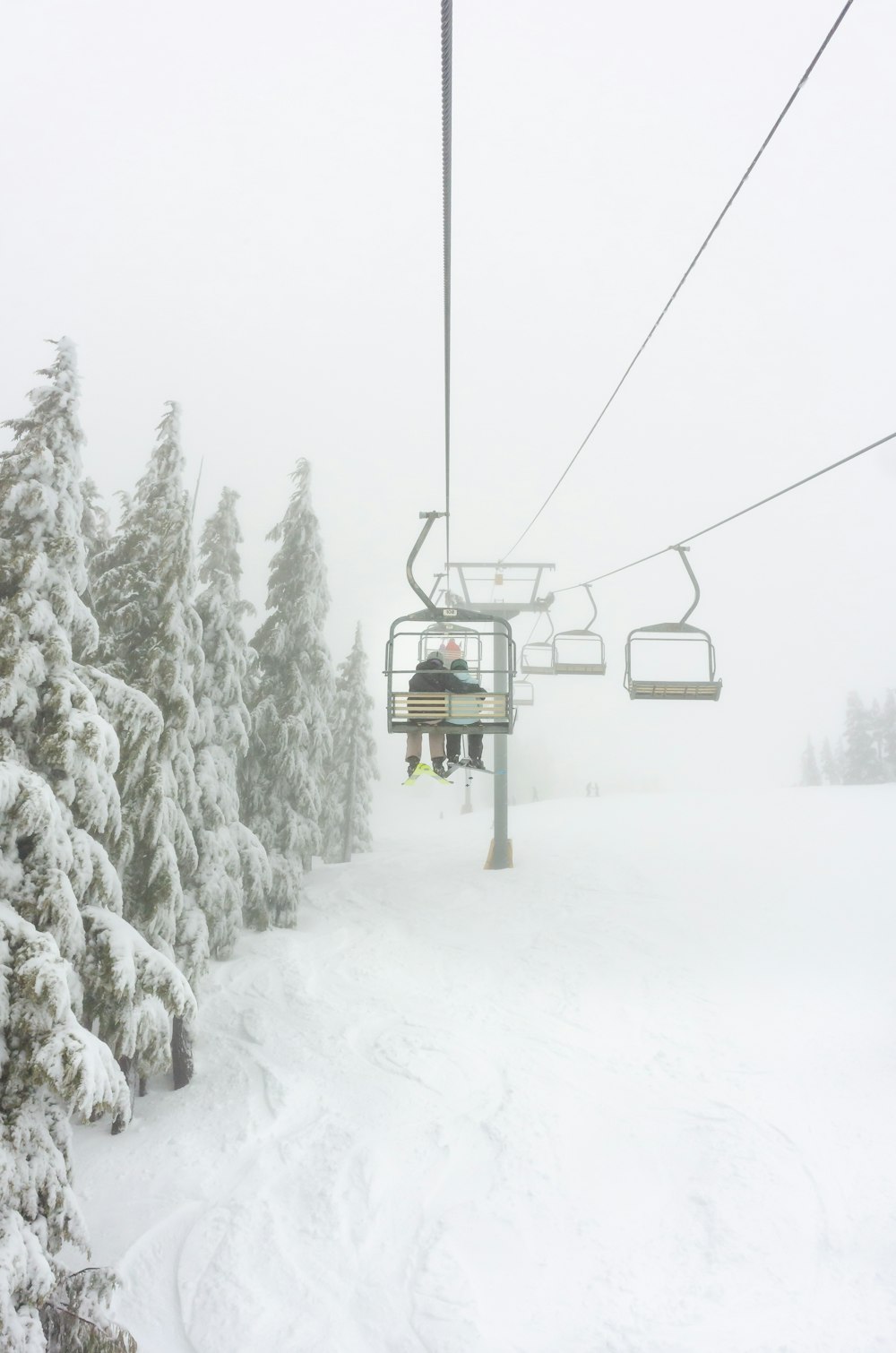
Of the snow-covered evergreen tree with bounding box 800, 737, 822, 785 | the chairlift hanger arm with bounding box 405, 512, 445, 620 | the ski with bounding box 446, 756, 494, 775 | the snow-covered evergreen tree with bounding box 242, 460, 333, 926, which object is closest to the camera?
the chairlift hanger arm with bounding box 405, 512, 445, 620

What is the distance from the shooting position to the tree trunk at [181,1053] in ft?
49.2

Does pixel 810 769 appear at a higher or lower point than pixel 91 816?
lower

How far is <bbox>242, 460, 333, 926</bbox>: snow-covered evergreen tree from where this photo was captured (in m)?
21.0

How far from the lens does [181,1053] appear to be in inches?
595

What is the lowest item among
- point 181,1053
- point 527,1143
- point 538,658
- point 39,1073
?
point 527,1143

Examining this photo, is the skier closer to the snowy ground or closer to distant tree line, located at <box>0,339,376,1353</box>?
distant tree line, located at <box>0,339,376,1353</box>

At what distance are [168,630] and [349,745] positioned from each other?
19.2 metres

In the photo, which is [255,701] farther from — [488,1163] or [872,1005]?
[872,1005]

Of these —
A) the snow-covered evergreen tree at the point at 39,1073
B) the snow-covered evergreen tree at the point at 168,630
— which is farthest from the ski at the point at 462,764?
the snow-covered evergreen tree at the point at 168,630

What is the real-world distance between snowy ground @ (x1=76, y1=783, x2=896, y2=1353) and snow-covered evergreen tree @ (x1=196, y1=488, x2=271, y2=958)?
2667 millimetres

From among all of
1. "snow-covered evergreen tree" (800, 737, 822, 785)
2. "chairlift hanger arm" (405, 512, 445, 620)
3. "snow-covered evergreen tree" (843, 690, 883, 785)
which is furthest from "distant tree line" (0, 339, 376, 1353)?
"snow-covered evergreen tree" (800, 737, 822, 785)

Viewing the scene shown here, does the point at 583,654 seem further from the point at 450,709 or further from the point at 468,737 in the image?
the point at 450,709

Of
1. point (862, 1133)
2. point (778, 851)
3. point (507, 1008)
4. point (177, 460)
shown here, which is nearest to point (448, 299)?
point (177, 460)

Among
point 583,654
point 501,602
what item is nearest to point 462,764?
point 583,654
